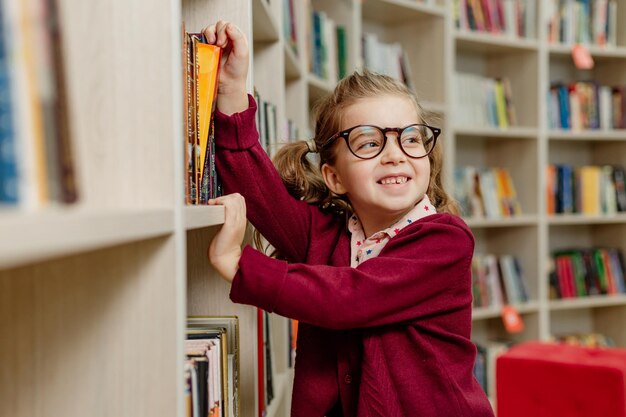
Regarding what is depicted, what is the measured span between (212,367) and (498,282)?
265 centimetres

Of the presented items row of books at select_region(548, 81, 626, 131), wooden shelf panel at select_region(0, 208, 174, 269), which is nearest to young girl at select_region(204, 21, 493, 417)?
wooden shelf panel at select_region(0, 208, 174, 269)

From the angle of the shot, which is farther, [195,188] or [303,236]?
[303,236]

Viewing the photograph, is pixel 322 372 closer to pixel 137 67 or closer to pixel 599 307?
pixel 137 67

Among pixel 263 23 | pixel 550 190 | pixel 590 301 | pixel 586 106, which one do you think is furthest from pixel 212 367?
pixel 586 106

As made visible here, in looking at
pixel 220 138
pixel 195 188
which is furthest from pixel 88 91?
pixel 220 138

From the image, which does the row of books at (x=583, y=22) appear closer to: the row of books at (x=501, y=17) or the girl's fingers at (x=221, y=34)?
the row of books at (x=501, y=17)

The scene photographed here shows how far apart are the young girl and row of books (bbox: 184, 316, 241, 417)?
9 centimetres

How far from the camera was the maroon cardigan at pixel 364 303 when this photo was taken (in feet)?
3.28

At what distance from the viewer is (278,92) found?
5.59ft

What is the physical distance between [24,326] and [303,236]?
2.08 feet

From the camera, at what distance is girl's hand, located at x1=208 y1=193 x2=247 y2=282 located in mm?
979

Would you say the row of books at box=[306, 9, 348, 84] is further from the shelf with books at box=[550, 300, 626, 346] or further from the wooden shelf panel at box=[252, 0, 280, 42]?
the shelf with books at box=[550, 300, 626, 346]

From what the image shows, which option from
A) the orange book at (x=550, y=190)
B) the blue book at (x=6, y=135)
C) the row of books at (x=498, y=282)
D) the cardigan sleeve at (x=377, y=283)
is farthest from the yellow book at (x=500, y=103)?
the blue book at (x=6, y=135)

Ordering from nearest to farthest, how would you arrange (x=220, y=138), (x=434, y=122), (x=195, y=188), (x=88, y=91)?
(x=88, y=91)
(x=195, y=188)
(x=220, y=138)
(x=434, y=122)
